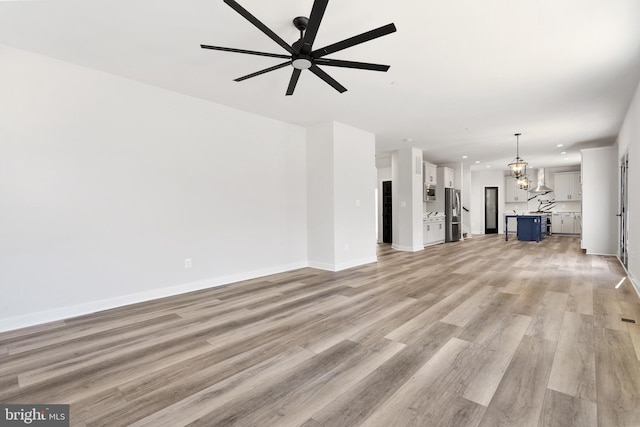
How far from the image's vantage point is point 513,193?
12.3 metres

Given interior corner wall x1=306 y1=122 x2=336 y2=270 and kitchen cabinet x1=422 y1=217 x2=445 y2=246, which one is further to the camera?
kitchen cabinet x1=422 y1=217 x2=445 y2=246

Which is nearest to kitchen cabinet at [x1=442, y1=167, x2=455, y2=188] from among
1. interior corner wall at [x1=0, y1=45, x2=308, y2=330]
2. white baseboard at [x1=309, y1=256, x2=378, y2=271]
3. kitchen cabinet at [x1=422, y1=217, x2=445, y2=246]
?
kitchen cabinet at [x1=422, y1=217, x2=445, y2=246]

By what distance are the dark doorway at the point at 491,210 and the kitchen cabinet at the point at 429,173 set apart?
4.70 m

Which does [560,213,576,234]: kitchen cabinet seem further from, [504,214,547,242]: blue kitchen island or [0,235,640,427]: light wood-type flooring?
[0,235,640,427]: light wood-type flooring

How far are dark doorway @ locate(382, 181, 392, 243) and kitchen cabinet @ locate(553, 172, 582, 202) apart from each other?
276 inches

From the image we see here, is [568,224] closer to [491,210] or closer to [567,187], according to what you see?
[567,187]

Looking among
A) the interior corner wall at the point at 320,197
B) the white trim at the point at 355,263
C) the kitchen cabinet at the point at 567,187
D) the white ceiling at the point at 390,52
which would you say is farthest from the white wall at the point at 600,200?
the interior corner wall at the point at 320,197

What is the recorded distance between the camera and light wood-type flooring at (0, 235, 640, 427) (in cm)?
164

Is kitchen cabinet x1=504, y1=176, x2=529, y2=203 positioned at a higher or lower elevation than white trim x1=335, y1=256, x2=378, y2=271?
higher

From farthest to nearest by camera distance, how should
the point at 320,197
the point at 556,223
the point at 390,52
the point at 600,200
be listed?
the point at 556,223
the point at 600,200
the point at 320,197
the point at 390,52

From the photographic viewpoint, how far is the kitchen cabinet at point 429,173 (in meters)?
8.77

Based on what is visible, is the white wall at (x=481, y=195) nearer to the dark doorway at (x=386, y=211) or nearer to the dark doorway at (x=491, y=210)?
the dark doorway at (x=491, y=210)

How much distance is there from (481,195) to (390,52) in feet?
36.9

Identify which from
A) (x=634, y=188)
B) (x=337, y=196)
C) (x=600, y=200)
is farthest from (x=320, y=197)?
(x=600, y=200)
